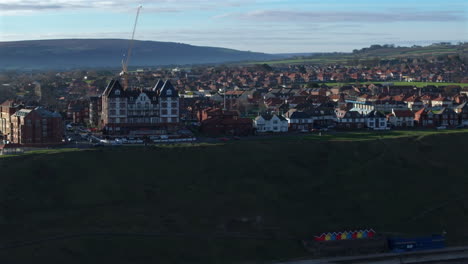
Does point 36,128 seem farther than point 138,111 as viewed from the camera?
No

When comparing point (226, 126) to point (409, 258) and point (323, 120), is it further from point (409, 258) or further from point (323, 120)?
point (409, 258)

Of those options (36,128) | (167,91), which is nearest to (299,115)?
(167,91)

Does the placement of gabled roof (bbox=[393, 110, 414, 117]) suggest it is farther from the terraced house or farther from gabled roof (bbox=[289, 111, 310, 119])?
the terraced house

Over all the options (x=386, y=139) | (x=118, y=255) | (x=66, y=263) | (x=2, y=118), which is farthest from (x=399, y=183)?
(x=2, y=118)

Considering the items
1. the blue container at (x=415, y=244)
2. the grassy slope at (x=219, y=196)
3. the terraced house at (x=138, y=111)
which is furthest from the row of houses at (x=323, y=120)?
the blue container at (x=415, y=244)

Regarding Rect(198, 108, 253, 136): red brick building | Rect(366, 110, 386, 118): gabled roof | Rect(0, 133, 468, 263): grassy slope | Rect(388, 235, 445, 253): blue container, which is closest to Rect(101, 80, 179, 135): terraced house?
Rect(198, 108, 253, 136): red brick building
